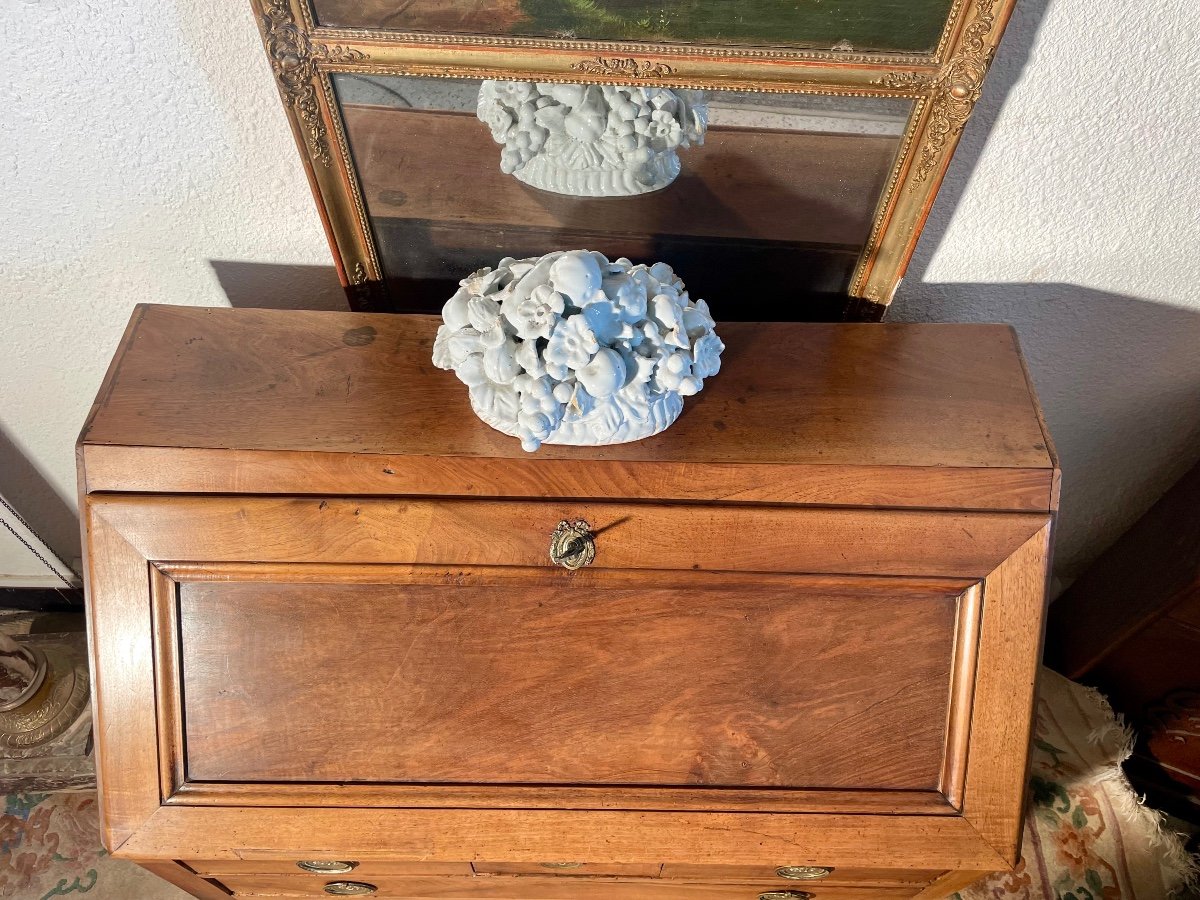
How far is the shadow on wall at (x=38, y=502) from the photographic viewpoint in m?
1.45

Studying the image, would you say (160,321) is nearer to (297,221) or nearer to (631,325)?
(297,221)

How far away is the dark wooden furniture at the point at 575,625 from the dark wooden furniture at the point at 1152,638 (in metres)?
0.56

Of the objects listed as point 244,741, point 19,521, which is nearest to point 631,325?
point 244,741

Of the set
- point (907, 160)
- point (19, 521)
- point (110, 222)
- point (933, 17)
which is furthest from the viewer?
point (19, 521)

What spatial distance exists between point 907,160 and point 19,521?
163 cm

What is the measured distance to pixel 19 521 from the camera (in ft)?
4.99

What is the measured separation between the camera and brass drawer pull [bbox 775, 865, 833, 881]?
3.42ft

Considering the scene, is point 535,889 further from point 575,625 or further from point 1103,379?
point 1103,379

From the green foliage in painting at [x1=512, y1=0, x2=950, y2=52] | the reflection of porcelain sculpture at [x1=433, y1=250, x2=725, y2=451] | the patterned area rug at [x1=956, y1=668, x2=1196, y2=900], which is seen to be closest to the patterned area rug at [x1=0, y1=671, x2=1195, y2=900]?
the patterned area rug at [x1=956, y1=668, x2=1196, y2=900]

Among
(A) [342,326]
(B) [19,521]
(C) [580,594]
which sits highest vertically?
(A) [342,326]

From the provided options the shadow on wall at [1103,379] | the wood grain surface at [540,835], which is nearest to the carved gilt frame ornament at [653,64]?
the shadow on wall at [1103,379]


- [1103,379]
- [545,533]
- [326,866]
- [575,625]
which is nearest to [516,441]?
[545,533]

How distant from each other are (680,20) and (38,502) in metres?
1.46

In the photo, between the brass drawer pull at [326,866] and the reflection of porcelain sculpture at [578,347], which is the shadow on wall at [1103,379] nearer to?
the reflection of porcelain sculpture at [578,347]
